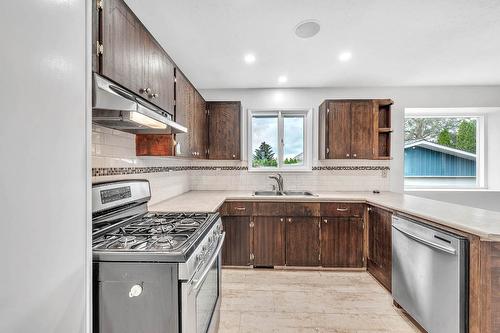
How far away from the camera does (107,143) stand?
179 cm

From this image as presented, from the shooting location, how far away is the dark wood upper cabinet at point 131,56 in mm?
1176

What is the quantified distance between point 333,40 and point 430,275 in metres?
2.10

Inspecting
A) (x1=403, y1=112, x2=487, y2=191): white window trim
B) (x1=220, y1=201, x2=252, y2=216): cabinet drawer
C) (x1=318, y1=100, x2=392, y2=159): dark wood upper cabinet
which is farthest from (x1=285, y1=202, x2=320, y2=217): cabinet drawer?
(x1=403, y1=112, x2=487, y2=191): white window trim

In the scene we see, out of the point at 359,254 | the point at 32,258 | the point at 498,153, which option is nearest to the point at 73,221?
the point at 32,258

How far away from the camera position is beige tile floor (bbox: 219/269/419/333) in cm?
203

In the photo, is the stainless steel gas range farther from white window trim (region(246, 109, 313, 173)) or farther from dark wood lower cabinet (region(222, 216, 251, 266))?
white window trim (region(246, 109, 313, 173))

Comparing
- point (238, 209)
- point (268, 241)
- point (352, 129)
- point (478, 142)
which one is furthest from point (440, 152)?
point (238, 209)

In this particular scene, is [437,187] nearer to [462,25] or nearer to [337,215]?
[337,215]

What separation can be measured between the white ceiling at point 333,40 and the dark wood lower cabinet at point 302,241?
184 centimetres

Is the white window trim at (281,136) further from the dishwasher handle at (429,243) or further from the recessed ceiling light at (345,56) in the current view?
the dishwasher handle at (429,243)

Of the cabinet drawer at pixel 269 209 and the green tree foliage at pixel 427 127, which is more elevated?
the green tree foliage at pixel 427 127

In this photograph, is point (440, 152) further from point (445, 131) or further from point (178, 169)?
point (178, 169)

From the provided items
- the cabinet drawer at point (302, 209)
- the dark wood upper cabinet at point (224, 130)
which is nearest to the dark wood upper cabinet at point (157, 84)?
the dark wood upper cabinet at point (224, 130)

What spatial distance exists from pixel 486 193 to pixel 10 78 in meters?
5.09
